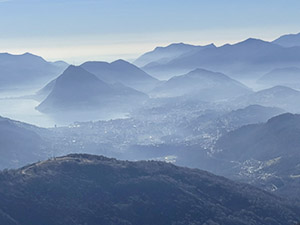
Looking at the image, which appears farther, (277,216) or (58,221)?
(277,216)

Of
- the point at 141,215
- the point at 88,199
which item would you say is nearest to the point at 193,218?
the point at 141,215

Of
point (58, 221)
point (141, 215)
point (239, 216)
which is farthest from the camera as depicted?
point (239, 216)

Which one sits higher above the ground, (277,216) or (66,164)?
(66,164)

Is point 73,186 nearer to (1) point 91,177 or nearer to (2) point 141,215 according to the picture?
(1) point 91,177

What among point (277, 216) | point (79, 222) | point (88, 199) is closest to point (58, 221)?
point (79, 222)

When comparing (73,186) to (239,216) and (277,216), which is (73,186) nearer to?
(239,216)

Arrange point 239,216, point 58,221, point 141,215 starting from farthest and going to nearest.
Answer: point 239,216, point 141,215, point 58,221
